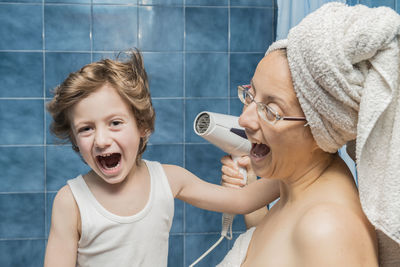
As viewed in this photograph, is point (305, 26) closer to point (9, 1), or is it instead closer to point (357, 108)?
point (357, 108)

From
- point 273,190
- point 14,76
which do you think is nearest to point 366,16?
point 273,190

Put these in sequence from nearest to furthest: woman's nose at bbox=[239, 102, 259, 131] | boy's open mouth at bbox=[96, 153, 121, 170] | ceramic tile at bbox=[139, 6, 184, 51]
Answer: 1. woman's nose at bbox=[239, 102, 259, 131]
2. boy's open mouth at bbox=[96, 153, 121, 170]
3. ceramic tile at bbox=[139, 6, 184, 51]

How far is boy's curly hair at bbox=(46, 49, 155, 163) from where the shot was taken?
3.75 ft

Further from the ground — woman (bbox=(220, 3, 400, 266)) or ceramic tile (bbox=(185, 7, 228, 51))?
ceramic tile (bbox=(185, 7, 228, 51))

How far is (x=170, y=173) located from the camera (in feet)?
4.28

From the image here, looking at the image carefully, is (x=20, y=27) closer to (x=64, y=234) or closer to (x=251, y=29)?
(x=251, y=29)

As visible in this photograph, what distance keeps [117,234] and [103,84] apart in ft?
1.37

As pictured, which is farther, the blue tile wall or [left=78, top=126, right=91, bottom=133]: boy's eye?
the blue tile wall

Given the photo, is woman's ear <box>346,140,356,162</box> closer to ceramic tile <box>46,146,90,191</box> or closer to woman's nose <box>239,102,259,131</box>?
woman's nose <box>239,102,259,131</box>

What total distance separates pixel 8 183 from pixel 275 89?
8.30 ft

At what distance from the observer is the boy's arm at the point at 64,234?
1.11 metres

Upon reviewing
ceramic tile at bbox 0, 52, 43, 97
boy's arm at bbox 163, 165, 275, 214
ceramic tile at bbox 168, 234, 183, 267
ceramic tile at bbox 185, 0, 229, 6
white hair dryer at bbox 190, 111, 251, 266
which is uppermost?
ceramic tile at bbox 185, 0, 229, 6

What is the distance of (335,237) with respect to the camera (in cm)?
63

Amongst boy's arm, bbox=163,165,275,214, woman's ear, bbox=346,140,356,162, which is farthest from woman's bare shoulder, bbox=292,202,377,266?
boy's arm, bbox=163,165,275,214
